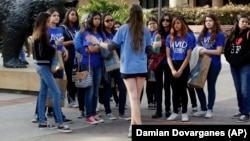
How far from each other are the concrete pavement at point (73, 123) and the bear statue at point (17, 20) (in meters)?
0.92

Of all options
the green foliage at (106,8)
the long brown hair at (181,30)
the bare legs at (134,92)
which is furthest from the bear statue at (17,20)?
the bare legs at (134,92)

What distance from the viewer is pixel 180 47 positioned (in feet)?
25.7

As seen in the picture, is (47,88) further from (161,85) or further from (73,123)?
(161,85)

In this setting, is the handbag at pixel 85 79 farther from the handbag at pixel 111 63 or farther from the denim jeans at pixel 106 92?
the denim jeans at pixel 106 92

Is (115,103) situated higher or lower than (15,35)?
lower

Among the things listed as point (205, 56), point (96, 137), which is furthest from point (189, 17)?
point (96, 137)

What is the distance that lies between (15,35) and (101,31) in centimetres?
346

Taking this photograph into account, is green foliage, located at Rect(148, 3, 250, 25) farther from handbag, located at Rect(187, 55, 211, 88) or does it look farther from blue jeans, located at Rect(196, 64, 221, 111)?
handbag, located at Rect(187, 55, 211, 88)

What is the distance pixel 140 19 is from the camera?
6398 millimetres

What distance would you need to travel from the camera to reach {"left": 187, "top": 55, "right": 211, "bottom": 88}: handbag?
26.6 feet

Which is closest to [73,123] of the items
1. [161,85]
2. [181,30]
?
[161,85]

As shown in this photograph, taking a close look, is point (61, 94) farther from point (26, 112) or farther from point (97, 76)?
point (26, 112)

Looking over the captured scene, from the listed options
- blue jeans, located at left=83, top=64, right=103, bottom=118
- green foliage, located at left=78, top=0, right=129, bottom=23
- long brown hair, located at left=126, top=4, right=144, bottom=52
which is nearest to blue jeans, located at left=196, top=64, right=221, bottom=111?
blue jeans, located at left=83, top=64, right=103, bottom=118

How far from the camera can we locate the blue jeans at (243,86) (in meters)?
7.89
